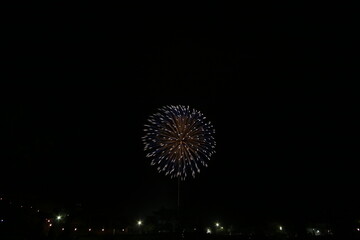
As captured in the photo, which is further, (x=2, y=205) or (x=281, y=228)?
(x=281, y=228)

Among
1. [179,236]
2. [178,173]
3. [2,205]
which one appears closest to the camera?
[179,236]

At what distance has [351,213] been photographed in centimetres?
4803

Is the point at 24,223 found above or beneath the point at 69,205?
beneath

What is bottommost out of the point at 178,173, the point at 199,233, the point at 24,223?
the point at 199,233

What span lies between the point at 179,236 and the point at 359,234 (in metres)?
13.2

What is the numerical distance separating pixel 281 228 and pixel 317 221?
21.6 ft

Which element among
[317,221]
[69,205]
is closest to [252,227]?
[317,221]

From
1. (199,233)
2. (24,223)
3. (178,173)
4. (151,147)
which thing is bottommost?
(199,233)

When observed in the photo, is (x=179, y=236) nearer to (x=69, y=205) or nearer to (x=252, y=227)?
(x=69, y=205)

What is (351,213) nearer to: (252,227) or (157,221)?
(252,227)

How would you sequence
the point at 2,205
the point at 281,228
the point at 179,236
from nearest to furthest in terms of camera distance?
1. the point at 179,236
2. the point at 2,205
3. the point at 281,228

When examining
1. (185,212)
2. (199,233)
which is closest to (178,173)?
(199,233)

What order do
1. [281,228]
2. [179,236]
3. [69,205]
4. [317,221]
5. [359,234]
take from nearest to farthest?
[179,236]
[359,234]
[69,205]
[317,221]
[281,228]

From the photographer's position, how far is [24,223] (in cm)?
2775
